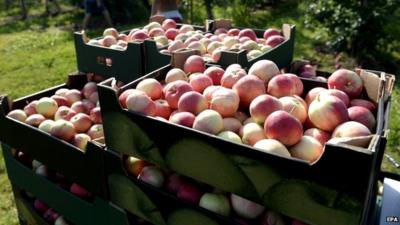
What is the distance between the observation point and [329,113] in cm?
135

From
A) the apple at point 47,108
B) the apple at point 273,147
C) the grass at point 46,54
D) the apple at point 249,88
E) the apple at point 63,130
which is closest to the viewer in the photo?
the apple at point 273,147

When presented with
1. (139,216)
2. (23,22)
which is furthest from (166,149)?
(23,22)

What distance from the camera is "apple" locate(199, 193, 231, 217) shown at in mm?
1401

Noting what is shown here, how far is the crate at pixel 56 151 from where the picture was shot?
168 cm

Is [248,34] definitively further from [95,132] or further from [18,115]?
[18,115]

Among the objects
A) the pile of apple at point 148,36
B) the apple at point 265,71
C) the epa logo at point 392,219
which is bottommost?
the epa logo at point 392,219

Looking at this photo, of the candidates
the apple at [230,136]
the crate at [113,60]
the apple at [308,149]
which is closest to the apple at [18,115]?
the crate at [113,60]

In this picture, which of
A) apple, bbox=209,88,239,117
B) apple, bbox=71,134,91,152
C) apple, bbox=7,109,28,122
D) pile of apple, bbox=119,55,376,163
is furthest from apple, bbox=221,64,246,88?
apple, bbox=7,109,28,122

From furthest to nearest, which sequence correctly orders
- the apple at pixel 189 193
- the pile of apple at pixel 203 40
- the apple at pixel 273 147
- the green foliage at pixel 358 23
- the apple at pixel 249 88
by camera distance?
the green foliage at pixel 358 23
the pile of apple at pixel 203 40
the apple at pixel 249 88
the apple at pixel 189 193
the apple at pixel 273 147

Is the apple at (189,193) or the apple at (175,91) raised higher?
the apple at (175,91)

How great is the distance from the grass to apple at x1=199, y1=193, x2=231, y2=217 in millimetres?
1894

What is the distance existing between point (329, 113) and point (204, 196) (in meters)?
0.52

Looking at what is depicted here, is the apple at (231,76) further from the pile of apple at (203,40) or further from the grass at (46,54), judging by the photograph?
the grass at (46,54)

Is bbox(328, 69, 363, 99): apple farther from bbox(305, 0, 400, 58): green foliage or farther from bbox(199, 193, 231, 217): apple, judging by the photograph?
bbox(305, 0, 400, 58): green foliage
